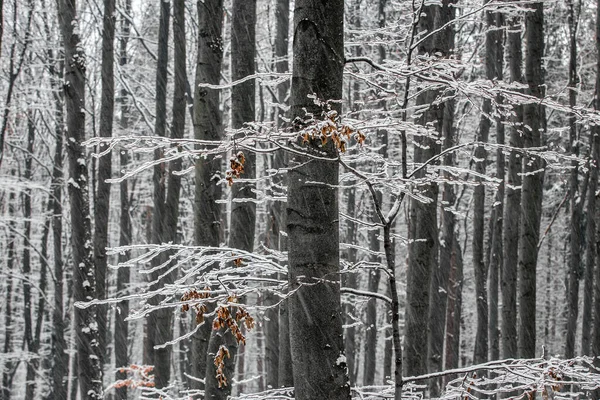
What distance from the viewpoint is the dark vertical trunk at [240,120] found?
6505 mm

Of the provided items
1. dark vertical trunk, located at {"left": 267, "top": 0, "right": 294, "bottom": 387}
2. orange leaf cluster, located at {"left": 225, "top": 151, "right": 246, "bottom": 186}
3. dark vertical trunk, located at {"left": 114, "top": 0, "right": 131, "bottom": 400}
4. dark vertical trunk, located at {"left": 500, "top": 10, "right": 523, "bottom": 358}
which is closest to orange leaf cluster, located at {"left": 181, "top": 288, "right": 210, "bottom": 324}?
orange leaf cluster, located at {"left": 225, "top": 151, "right": 246, "bottom": 186}

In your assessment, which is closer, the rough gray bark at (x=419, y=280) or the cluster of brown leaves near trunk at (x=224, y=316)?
the cluster of brown leaves near trunk at (x=224, y=316)

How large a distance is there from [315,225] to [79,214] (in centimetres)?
605

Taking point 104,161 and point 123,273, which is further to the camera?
point 123,273

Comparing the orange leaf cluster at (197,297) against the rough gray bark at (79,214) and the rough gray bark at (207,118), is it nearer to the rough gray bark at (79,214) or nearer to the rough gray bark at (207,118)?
the rough gray bark at (207,118)

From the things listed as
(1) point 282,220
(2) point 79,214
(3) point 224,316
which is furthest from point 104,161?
(3) point 224,316

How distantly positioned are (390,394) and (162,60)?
35.6 feet

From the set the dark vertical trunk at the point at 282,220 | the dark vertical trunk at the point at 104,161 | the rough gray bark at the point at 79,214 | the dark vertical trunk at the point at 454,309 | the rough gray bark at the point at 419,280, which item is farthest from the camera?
the dark vertical trunk at the point at 454,309

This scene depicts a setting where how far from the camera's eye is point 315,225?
3830 millimetres

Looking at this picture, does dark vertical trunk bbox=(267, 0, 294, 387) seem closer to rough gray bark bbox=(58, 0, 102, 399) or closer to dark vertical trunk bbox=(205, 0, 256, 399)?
dark vertical trunk bbox=(205, 0, 256, 399)

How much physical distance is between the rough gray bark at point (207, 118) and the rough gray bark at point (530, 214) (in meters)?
4.20

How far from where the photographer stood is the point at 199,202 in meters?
7.12

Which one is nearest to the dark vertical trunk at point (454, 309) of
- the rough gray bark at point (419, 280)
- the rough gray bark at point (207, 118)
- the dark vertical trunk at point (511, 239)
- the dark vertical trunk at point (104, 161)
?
the dark vertical trunk at point (511, 239)

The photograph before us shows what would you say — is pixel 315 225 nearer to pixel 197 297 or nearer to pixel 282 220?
pixel 197 297
